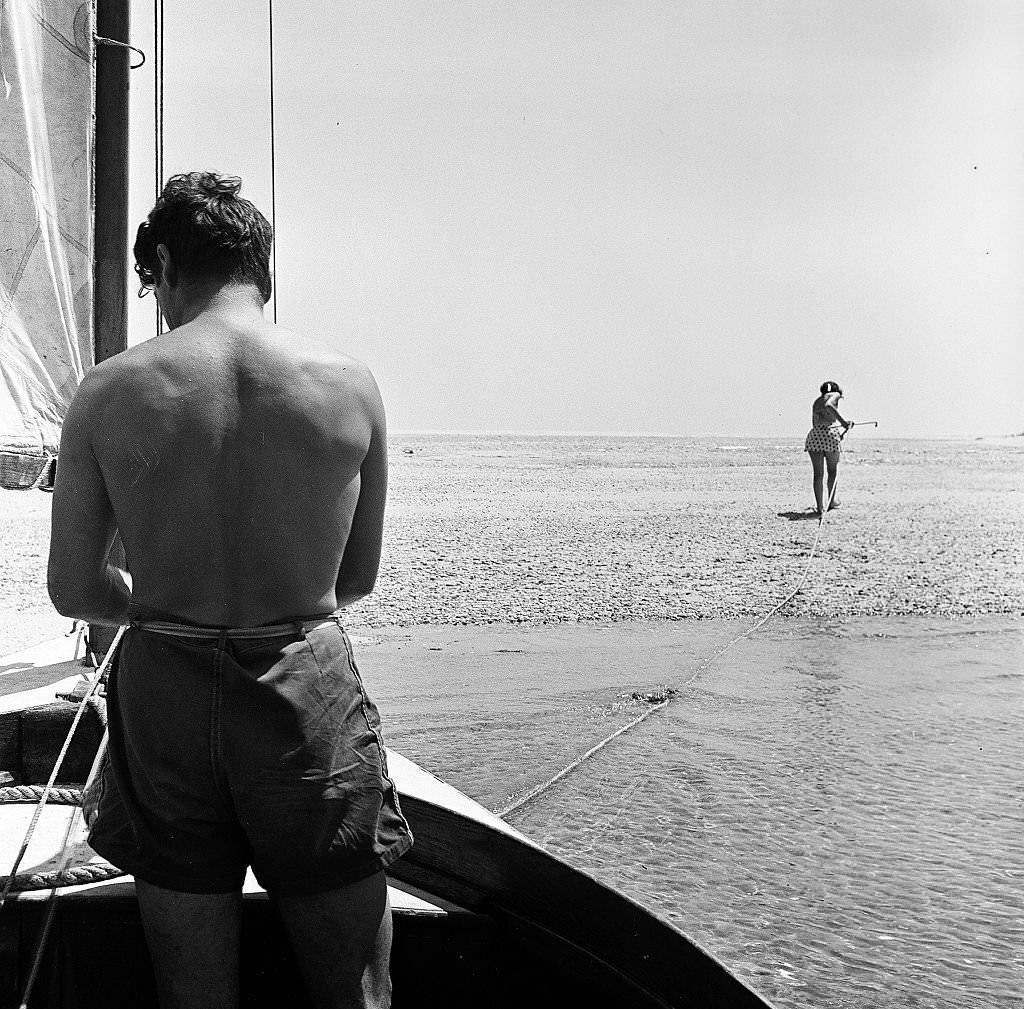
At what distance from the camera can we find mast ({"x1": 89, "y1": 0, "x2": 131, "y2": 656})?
4.16 meters

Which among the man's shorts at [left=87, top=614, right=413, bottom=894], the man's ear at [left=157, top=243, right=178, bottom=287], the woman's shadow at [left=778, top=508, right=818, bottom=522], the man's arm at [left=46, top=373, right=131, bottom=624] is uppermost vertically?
the man's ear at [left=157, top=243, right=178, bottom=287]

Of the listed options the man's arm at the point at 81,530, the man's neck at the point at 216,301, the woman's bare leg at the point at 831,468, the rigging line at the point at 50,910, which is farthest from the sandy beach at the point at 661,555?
the man's neck at the point at 216,301

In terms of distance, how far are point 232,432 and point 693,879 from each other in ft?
11.1

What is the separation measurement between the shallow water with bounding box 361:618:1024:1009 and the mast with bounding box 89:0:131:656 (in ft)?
8.46

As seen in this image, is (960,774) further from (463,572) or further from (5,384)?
(463,572)

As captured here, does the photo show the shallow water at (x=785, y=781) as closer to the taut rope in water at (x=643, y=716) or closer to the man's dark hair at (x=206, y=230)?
the taut rope in water at (x=643, y=716)

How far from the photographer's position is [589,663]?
8.42m

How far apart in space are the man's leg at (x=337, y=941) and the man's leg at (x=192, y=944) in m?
0.09

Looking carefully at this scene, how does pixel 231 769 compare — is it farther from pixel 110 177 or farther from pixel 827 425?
pixel 827 425

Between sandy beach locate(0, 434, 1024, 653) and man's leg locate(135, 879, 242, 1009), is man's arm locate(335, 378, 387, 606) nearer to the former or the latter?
man's leg locate(135, 879, 242, 1009)

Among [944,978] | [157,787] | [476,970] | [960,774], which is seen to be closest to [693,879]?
[944,978]

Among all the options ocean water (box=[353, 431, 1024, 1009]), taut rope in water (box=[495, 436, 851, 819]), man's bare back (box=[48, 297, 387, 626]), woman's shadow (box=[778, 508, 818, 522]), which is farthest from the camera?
woman's shadow (box=[778, 508, 818, 522])

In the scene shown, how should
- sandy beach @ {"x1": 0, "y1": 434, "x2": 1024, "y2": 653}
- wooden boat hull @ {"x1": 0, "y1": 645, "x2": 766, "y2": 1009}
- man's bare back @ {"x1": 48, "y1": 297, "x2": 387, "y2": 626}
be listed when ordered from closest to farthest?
man's bare back @ {"x1": 48, "y1": 297, "x2": 387, "y2": 626} < wooden boat hull @ {"x1": 0, "y1": 645, "x2": 766, "y2": 1009} < sandy beach @ {"x1": 0, "y1": 434, "x2": 1024, "y2": 653}

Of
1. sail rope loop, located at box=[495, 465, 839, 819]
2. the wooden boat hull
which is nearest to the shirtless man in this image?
the wooden boat hull
